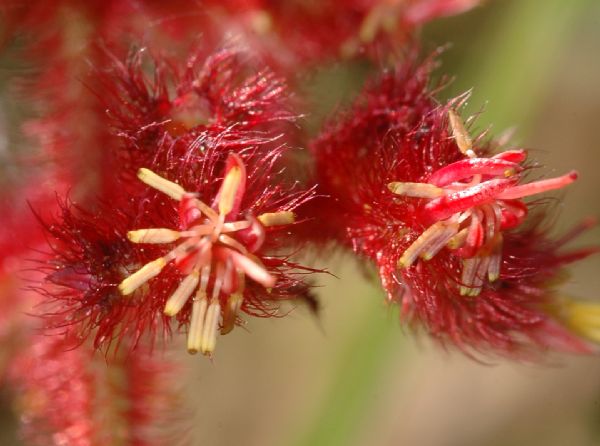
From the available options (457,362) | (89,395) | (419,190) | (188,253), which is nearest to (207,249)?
(188,253)

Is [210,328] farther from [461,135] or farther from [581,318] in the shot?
[581,318]

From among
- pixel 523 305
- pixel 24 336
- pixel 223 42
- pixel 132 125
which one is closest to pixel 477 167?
pixel 523 305

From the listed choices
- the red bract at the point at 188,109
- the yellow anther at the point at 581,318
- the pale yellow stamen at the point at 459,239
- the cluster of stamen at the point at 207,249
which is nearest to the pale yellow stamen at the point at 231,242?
the cluster of stamen at the point at 207,249

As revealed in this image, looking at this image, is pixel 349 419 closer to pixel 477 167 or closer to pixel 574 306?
pixel 574 306

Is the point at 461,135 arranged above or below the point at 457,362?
below

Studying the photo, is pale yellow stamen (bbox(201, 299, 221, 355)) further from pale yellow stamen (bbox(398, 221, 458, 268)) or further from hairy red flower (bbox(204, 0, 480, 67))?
hairy red flower (bbox(204, 0, 480, 67))

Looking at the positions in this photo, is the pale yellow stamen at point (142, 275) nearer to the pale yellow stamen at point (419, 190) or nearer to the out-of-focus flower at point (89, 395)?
the pale yellow stamen at point (419, 190)

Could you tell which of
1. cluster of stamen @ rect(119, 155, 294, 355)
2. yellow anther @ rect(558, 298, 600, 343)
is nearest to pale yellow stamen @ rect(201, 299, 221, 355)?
cluster of stamen @ rect(119, 155, 294, 355)
